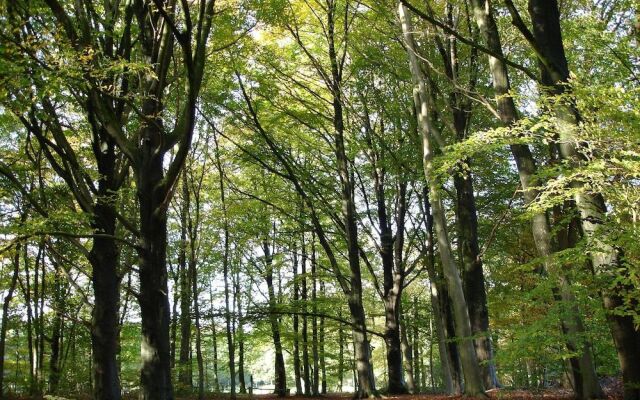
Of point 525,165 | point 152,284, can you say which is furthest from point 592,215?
point 152,284

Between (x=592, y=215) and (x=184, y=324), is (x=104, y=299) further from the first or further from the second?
(x=184, y=324)

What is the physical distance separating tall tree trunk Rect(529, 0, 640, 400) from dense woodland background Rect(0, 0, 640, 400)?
29 millimetres

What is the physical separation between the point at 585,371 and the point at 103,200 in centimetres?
826

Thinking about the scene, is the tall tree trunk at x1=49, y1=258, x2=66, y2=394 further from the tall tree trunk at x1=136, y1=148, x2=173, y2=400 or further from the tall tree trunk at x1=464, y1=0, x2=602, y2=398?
the tall tree trunk at x1=464, y1=0, x2=602, y2=398

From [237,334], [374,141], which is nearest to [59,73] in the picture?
[374,141]

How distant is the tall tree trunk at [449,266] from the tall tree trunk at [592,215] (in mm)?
2354

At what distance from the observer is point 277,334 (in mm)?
21391

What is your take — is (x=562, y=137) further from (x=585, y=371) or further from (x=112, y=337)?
(x=112, y=337)

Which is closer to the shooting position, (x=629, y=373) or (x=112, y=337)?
(x=629, y=373)

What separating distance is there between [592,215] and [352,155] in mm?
10550

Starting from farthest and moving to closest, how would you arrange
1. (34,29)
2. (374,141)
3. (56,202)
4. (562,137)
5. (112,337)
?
1. (374,141)
2. (56,202)
3. (112,337)
4. (34,29)
5. (562,137)

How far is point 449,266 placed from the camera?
28.3 ft

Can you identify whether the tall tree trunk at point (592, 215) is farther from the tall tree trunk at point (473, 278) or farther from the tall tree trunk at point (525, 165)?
the tall tree trunk at point (473, 278)

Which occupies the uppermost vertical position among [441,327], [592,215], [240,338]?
[592,215]
